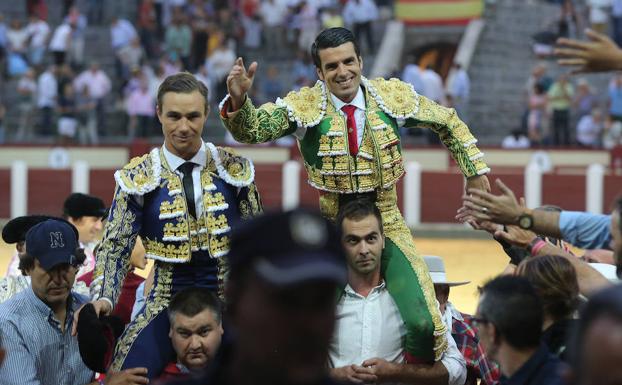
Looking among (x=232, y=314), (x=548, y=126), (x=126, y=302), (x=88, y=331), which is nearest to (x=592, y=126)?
(x=548, y=126)

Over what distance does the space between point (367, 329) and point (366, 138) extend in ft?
2.46

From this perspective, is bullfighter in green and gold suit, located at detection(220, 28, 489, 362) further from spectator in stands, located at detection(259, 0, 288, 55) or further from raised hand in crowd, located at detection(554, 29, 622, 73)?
spectator in stands, located at detection(259, 0, 288, 55)

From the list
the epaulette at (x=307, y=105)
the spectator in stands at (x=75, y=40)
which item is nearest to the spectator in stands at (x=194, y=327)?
the epaulette at (x=307, y=105)

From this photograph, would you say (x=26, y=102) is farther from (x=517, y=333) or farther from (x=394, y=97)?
(x=517, y=333)

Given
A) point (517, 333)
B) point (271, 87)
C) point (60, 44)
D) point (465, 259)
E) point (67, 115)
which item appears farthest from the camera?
point (60, 44)

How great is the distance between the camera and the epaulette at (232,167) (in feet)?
15.9

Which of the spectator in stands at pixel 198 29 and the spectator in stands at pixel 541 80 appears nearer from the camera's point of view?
the spectator in stands at pixel 541 80

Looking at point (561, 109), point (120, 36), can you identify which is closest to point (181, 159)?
point (561, 109)

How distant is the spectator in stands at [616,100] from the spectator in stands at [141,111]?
681 cm

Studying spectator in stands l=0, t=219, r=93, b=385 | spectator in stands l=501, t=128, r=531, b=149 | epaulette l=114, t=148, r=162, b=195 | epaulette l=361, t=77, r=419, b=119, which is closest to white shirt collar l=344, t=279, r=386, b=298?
Result: epaulette l=361, t=77, r=419, b=119

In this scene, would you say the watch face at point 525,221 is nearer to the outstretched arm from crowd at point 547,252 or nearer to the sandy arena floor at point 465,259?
the outstretched arm from crowd at point 547,252

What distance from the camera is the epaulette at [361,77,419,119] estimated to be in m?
5.14

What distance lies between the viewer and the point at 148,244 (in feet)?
16.0

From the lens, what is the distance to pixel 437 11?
23609 millimetres
